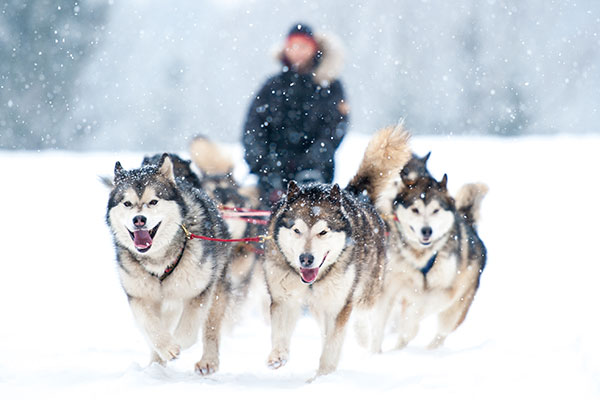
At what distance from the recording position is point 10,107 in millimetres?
18297

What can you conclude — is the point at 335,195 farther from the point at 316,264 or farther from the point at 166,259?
the point at 166,259

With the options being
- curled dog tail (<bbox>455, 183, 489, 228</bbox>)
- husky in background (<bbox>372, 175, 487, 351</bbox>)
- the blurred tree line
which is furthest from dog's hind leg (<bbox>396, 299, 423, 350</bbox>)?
the blurred tree line

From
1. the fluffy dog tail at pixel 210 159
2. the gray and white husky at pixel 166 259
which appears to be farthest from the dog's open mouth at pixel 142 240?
the fluffy dog tail at pixel 210 159

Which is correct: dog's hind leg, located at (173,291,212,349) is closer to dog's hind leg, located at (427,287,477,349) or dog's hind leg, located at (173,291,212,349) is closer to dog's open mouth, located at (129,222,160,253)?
dog's open mouth, located at (129,222,160,253)

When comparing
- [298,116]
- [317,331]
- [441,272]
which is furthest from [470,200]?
[317,331]

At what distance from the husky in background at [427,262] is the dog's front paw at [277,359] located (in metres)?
1.08

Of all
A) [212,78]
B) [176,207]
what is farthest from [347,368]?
[212,78]

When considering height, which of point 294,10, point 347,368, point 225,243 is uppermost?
point 294,10

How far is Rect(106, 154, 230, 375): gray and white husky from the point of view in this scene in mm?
2850

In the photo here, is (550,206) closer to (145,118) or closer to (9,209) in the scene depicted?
(9,209)

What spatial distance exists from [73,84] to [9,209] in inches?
405

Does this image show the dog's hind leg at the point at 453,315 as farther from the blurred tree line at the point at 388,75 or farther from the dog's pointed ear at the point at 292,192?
the blurred tree line at the point at 388,75

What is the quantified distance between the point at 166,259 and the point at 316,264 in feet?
2.18

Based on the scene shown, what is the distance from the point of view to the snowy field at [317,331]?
2.56 m
